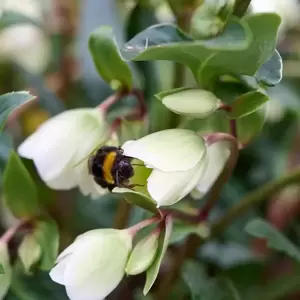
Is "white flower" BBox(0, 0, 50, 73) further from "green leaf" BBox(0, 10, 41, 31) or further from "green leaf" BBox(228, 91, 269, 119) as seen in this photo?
"green leaf" BBox(228, 91, 269, 119)

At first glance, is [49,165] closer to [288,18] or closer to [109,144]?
[109,144]

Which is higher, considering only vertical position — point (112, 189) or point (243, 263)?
point (112, 189)

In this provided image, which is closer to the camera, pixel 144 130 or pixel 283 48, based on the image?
pixel 144 130

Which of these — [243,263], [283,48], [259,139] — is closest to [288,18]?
[283,48]

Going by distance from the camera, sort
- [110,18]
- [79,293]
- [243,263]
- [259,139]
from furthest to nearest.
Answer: [110,18] → [259,139] → [243,263] → [79,293]

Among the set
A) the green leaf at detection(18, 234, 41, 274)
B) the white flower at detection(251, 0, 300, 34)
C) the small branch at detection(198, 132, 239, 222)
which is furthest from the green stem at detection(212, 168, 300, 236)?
the white flower at detection(251, 0, 300, 34)

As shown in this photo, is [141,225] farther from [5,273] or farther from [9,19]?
[9,19]

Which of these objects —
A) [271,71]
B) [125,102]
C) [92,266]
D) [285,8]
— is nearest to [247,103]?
[271,71]
